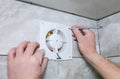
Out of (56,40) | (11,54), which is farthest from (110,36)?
(11,54)

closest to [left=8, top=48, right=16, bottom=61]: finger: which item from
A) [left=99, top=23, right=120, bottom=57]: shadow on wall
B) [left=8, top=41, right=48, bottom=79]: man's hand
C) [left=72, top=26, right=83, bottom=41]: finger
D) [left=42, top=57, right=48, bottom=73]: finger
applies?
[left=8, top=41, right=48, bottom=79]: man's hand

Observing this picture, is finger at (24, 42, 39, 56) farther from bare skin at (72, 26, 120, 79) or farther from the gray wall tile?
the gray wall tile

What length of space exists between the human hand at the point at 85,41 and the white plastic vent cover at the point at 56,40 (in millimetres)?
37

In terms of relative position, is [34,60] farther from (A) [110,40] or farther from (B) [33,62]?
(A) [110,40]

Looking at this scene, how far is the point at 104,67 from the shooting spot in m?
0.82

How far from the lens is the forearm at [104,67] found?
2.58 feet

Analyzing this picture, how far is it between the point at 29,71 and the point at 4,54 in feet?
0.39

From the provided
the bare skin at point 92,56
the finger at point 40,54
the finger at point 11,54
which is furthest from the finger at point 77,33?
the finger at point 11,54

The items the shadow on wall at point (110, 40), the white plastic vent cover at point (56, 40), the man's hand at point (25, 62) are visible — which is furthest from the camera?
the shadow on wall at point (110, 40)

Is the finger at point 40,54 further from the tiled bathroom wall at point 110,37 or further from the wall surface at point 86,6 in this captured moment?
the tiled bathroom wall at point 110,37

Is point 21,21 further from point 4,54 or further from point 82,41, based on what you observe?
point 82,41

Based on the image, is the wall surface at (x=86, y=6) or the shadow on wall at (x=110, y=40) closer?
the wall surface at (x=86, y=6)

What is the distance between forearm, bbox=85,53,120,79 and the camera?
788 mm

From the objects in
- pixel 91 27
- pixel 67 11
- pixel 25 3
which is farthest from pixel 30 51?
pixel 91 27
